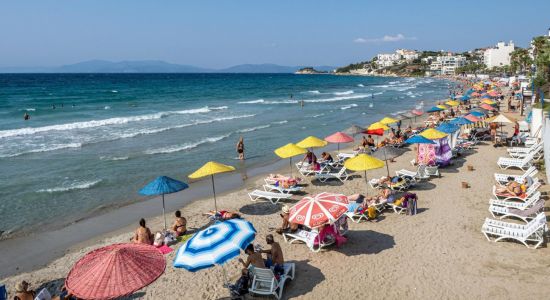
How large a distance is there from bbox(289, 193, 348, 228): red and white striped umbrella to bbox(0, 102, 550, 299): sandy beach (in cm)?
100

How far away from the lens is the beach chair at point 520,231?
8930mm

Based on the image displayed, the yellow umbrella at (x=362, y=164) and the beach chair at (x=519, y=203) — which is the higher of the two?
the yellow umbrella at (x=362, y=164)

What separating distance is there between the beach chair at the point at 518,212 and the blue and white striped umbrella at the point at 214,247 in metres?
7.07

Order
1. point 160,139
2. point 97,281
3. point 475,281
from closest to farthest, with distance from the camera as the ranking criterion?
point 97,281
point 475,281
point 160,139

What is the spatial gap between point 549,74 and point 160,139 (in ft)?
93.0

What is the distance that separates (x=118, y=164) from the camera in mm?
19078

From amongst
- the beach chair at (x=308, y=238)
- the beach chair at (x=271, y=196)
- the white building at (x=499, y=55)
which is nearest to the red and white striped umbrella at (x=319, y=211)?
the beach chair at (x=308, y=238)

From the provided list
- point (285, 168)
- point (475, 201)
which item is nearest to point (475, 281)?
point (475, 201)

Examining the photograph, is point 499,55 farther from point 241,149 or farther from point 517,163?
point 241,149

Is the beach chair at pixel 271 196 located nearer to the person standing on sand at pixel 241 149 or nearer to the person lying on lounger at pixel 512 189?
the person lying on lounger at pixel 512 189

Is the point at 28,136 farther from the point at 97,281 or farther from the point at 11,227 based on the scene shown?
the point at 97,281

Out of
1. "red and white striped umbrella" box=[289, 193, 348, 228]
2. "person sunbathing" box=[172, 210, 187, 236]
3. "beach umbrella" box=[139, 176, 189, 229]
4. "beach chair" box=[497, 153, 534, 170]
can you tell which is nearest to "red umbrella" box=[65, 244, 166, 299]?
"red and white striped umbrella" box=[289, 193, 348, 228]

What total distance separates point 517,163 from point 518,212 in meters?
5.91

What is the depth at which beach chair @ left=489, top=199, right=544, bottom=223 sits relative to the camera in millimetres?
10031
